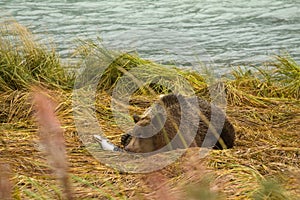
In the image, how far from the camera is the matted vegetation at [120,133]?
2123 millimetres

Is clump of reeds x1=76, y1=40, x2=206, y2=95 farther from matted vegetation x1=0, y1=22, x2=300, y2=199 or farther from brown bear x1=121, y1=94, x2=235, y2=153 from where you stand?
brown bear x1=121, y1=94, x2=235, y2=153

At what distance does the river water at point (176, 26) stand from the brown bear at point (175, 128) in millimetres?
2997

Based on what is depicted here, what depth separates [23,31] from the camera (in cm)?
491

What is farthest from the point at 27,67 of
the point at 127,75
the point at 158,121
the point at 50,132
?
the point at 50,132

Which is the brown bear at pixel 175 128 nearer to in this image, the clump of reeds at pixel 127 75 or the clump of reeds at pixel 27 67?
the clump of reeds at pixel 127 75

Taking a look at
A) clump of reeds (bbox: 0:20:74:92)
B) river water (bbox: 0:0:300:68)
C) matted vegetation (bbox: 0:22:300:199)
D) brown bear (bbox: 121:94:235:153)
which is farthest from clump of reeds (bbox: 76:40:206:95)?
river water (bbox: 0:0:300:68)

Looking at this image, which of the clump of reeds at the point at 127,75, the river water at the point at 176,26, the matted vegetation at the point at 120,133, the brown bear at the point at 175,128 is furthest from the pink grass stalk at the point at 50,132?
the river water at the point at 176,26

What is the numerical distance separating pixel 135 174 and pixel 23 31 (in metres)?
2.58

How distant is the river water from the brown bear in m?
3.00

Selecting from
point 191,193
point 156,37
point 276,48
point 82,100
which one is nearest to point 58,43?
point 156,37

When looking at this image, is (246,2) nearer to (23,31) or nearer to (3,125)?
(23,31)

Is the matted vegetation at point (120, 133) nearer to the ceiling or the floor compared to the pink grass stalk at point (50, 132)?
nearer to the floor

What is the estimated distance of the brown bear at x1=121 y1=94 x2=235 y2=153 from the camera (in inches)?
116

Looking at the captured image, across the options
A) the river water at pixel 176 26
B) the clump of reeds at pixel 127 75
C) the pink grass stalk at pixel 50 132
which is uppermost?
the pink grass stalk at pixel 50 132
